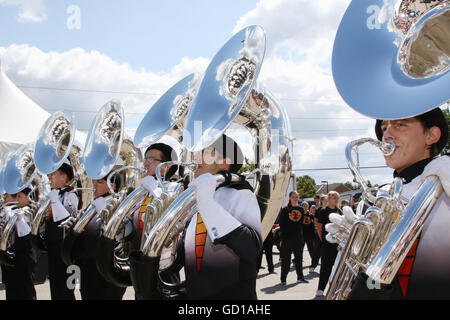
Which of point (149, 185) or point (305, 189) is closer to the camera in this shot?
point (149, 185)

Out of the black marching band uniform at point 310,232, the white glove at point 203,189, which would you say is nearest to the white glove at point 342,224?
the white glove at point 203,189

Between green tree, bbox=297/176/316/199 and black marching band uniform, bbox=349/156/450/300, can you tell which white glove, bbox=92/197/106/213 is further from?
green tree, bbox=297/176/316/199

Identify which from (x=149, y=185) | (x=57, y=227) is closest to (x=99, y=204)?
(x=57, y=227)

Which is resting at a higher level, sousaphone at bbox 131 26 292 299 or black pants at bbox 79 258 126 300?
sousaphone at bbox 131 26 292 299

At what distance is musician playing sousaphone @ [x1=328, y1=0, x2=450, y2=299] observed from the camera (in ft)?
4.16

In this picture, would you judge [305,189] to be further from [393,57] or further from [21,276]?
[393,57]

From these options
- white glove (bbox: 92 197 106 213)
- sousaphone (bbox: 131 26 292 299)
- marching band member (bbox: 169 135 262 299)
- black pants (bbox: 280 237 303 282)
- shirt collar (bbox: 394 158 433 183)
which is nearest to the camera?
shirt collar (bbox: 394 158 433 183)

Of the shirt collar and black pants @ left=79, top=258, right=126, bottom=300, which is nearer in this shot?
the shirt collar

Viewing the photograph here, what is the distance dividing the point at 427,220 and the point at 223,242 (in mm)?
892

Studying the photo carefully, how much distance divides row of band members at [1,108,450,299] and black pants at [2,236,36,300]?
2448 mm

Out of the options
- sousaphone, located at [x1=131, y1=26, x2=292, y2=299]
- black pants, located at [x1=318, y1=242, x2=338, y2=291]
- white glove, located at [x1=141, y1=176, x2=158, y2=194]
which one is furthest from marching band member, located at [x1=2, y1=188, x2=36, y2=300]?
black pants, located at [x1=318, y1=242, x2=338, y2=291]

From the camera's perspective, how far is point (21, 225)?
183 inches
